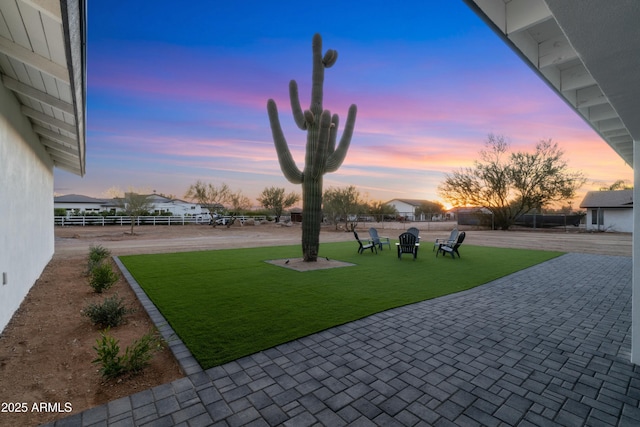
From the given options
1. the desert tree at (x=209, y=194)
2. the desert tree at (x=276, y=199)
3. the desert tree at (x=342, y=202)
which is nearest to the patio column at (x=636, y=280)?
the desert tree at (x=342, y=202)

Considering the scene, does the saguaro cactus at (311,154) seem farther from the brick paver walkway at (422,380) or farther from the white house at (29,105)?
the white house at (29,105)

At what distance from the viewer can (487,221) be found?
30.4 meters

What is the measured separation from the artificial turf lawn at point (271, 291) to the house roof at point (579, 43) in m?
3.83

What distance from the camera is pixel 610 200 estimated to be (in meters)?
27.2

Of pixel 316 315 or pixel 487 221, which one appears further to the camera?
pixel 487 221

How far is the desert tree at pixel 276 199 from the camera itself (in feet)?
133

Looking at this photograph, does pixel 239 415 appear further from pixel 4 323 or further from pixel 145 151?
pixel 145 151

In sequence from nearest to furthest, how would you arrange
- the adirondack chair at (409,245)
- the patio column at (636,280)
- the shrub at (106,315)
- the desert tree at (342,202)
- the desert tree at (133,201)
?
the patio column at (636,280) < the shrub at (106,315) < the adirondack chair at (409,245) < the desert tree at (133,201) < the desert tree at (342,202)

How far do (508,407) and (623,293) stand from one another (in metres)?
6.22

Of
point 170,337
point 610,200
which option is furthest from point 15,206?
point 610,200

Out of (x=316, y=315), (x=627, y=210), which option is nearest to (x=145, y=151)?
(x=316, y=315)

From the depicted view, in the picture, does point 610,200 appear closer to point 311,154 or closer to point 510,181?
point 510,181

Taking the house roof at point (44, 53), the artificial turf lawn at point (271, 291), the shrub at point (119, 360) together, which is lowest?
the artificial turf lawn at point (271, 291)

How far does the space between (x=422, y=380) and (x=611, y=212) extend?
1330 inches
